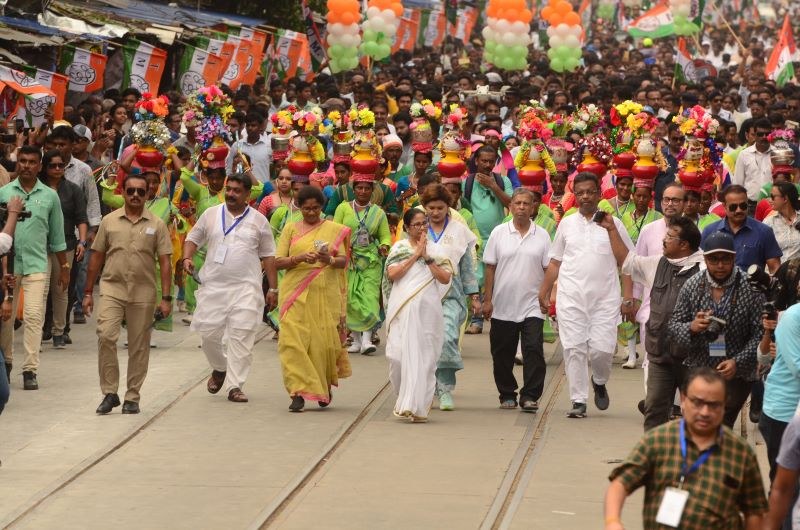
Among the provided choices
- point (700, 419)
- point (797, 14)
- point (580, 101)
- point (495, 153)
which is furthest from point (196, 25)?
point (797, 14)

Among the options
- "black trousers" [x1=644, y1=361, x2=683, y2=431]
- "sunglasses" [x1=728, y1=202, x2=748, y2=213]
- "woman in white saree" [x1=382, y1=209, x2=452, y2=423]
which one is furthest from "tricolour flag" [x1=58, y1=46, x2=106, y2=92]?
"black trousers" [x1=644, y1=361, x2=683, y2=431]

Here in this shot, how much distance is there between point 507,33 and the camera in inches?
1441

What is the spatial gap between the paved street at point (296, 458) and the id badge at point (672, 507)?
2.83m

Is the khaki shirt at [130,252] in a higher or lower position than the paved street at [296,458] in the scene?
higher

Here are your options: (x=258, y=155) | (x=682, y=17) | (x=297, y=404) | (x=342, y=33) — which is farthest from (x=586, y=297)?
(x=682, y=17)

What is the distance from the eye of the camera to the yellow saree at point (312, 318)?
13.3 meters

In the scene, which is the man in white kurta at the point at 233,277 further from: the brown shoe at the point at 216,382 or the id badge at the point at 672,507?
the id badge at the point at 672,507

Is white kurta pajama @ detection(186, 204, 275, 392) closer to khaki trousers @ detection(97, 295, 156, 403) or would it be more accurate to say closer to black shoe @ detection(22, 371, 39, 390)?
khaki trousers @ detection(97, 295, 156, 403)

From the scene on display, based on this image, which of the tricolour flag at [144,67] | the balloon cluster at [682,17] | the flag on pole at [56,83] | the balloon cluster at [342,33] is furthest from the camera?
the balloon cluster at [682,17]

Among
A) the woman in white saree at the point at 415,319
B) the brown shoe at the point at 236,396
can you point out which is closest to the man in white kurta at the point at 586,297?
the woman in white saree at the point at 415,319

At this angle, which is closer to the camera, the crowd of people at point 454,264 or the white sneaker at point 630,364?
the crowd of people at point 454,264

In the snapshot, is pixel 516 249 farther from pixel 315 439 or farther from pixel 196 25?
pixel 196 25

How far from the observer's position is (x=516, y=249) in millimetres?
13867

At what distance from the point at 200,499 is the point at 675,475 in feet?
12.8
